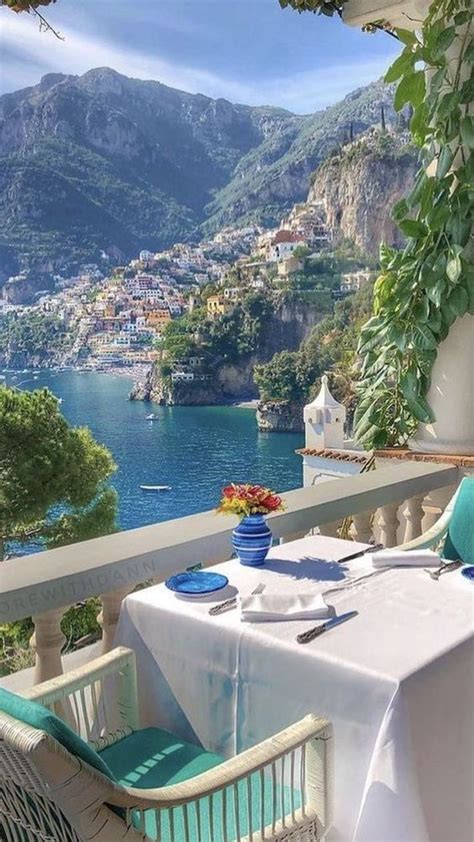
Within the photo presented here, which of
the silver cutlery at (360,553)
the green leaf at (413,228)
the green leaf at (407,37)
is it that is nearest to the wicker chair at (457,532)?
the silver cutlery at (360,553)

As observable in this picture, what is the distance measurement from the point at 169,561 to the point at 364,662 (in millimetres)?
678

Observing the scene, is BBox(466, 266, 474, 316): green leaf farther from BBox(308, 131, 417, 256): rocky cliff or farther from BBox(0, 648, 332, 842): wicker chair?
BBox(308, 131, 417, 256): rocky cliff

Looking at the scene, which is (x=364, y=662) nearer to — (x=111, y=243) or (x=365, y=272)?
(x=365, y=272)

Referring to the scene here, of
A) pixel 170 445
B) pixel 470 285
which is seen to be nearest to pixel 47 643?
pixel 470 285

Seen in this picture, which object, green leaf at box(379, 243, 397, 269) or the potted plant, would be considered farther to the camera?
green leaf at box(379, 243, 397, 269)

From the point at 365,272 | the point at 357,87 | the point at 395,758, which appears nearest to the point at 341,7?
the point at 395,758

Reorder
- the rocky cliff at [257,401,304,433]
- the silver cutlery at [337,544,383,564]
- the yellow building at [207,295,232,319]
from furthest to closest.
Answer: the yellow building at [207,295,232,319] < the rocky cliff at [257,401,304,433] < the silver cutlery at [337,544,383,564]

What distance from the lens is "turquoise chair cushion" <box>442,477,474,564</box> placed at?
5.95 feet

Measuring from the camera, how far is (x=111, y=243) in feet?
66.8

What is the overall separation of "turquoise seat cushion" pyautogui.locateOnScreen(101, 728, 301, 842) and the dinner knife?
0.21m

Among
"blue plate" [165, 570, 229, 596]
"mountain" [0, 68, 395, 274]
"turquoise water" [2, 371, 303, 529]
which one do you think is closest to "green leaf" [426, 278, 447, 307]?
"blue plate" [165, 570, 229, 596]

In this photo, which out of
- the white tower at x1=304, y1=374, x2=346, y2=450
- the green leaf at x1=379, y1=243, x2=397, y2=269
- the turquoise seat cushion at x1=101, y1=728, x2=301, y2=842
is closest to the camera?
the turquoise seat cushion at x1=101, y1=728, x2=301, y2=842

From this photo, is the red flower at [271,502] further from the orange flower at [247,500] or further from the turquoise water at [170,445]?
the turquoise water at [170,445]

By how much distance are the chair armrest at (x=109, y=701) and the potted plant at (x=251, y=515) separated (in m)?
0.33
